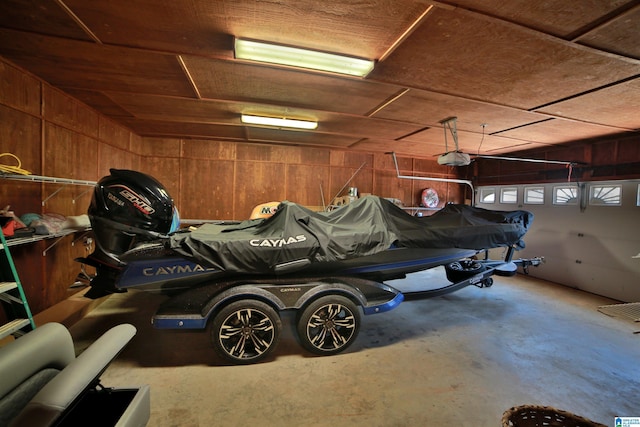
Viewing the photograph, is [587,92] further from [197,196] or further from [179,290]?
[197,196]

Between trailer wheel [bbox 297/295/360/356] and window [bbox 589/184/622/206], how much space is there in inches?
221

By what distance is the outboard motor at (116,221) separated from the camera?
9.25 feet

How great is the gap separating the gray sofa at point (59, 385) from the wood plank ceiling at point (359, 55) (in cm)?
209

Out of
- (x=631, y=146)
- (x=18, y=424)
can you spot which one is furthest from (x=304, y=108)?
(x=631, y=146)

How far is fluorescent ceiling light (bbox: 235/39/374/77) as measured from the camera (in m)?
2.33

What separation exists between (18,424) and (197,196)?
6023 millimetres

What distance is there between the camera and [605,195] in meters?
5.16

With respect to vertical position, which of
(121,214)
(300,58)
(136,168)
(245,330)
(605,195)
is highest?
(300,58)

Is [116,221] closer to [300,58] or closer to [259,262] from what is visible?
[259,262]

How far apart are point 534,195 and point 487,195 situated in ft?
4.23

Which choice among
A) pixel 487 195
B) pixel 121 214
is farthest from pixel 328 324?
pixel 487 195

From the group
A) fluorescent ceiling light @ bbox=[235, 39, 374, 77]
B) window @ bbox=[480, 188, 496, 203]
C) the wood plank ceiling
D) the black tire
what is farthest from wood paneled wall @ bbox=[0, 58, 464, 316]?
the black tire

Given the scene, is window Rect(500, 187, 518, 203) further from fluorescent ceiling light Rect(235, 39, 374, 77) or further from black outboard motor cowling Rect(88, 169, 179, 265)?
black outboard motor cowling Rect(88, 169, 179, 265)

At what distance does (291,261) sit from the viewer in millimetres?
2566
